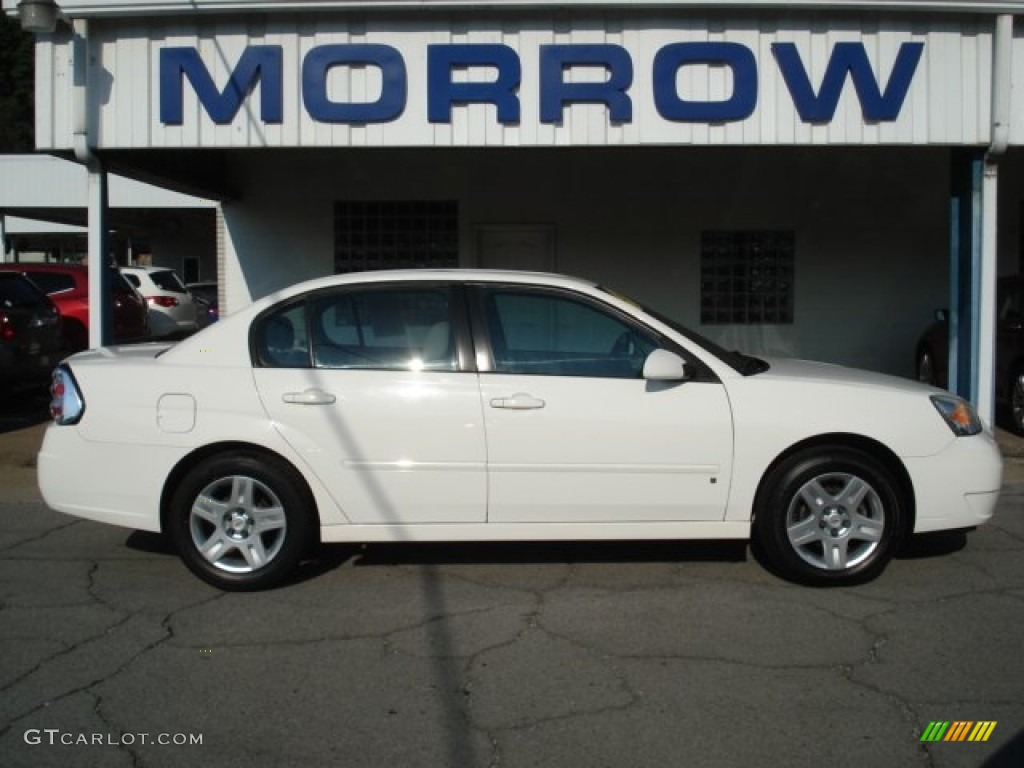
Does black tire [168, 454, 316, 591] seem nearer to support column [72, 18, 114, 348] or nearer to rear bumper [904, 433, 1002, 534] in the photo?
rear bumper [904, 433, 1002, 534]

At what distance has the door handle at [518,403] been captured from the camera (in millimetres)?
5125

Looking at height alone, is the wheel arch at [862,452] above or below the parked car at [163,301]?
below

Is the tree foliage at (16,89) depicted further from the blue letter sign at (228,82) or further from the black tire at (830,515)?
the black tire at (830,515)

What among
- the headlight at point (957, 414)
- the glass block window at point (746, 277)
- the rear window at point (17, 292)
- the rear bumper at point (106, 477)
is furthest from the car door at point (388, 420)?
the glass block window at point (746, 277)

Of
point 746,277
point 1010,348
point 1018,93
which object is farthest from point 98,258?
point 1010,348

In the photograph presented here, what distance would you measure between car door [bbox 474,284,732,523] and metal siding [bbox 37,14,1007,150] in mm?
3576

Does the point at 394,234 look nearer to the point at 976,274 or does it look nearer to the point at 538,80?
the point at 538,80

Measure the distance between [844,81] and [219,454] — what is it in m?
5.83

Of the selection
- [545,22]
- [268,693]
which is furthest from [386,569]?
[545,22]

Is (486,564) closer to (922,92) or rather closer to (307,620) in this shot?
(307,620)

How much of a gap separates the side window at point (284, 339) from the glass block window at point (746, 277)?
7797 millimetres

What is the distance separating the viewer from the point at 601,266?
12.3m

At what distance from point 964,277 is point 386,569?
595cm

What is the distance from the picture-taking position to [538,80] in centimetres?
821
